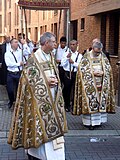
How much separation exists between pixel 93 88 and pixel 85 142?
1.28 m

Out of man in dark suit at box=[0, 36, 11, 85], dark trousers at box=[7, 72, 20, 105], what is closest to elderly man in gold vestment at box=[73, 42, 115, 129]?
→ dark trousers at box=[7, 72, 20, 105]

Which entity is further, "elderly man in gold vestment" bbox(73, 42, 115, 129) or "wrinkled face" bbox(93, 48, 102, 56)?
"elderly man in gold vestment" bbox(73, 42, 115, 129)

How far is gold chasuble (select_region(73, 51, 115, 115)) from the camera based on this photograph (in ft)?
27.9

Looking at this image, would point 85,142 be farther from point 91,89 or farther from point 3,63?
point 3,63

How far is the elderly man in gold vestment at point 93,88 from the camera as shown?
848 cm

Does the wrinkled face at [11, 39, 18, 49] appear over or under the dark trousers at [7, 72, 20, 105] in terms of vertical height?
over

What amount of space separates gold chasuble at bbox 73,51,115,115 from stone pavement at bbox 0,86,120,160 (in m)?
0.44

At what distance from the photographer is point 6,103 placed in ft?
39.0

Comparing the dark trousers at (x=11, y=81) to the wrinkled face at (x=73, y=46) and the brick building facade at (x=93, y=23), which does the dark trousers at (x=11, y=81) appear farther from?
the brick building facade at (x=93, y=23)

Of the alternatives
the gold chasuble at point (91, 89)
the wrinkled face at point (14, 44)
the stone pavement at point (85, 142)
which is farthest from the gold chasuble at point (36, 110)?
the wrinkled face at point (14, 44)

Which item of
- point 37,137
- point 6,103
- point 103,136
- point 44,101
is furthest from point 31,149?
point 6,103

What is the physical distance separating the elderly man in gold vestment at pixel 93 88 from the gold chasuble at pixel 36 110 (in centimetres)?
273

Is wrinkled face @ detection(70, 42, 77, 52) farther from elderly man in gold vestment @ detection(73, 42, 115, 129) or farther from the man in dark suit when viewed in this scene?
the man in dark suit

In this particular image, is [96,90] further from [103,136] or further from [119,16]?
[119,16]
